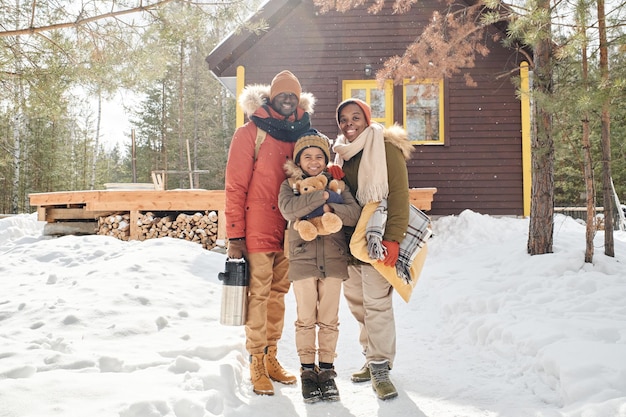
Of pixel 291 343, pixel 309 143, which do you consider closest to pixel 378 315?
pixel 309 143

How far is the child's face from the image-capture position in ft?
9.43

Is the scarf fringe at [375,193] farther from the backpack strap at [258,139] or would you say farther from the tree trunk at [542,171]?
the tree trunk at [542,171]

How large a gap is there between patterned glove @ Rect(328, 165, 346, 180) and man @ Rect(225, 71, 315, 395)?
0.32m

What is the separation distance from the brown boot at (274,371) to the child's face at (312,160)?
126 centimetres

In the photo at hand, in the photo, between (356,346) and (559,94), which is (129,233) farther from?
(559,94)

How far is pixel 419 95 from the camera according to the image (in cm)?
973

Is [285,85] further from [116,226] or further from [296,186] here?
[116,226]

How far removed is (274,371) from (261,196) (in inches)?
46.8

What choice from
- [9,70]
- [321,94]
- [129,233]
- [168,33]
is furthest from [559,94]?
[129,233]

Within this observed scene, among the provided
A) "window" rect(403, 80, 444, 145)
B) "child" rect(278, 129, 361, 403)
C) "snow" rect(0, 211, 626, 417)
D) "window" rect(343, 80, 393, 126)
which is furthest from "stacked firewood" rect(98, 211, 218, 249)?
"child" rect(278, 129, 361, 403)

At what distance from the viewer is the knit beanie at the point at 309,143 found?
2.87 meters

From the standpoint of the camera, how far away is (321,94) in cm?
973

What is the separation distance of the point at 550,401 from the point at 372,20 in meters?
8.80

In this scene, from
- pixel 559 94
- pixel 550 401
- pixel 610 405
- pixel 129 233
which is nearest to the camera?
pixel 610 405
